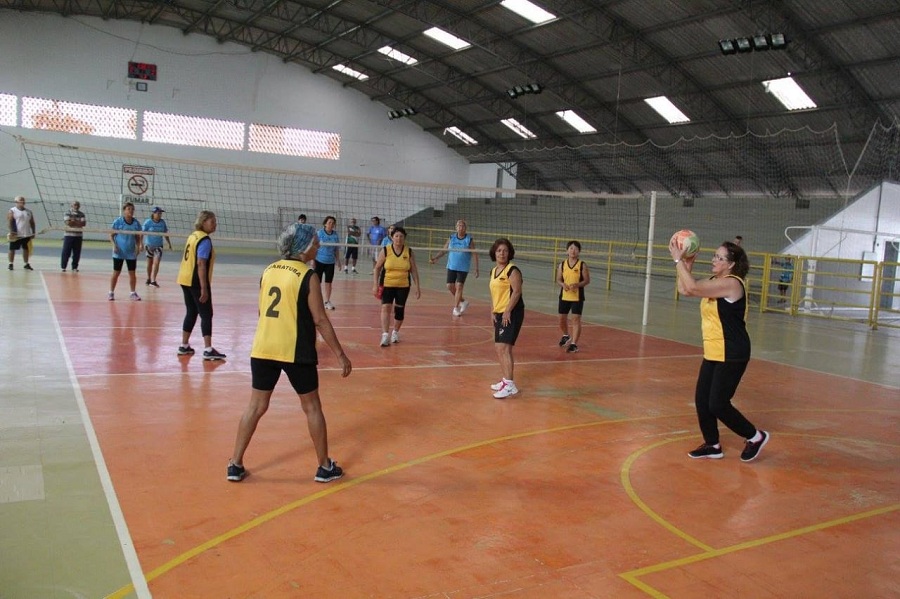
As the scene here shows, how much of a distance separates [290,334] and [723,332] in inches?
125

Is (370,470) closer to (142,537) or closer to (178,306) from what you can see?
(142,537)

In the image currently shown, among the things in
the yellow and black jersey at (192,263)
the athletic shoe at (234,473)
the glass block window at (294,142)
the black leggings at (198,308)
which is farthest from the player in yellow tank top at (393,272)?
the glass block window at (294,142)

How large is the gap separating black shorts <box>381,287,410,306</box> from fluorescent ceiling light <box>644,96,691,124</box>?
61.4ft

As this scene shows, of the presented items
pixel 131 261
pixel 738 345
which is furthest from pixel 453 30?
pixel 738 345

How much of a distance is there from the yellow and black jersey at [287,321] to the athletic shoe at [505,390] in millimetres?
2993

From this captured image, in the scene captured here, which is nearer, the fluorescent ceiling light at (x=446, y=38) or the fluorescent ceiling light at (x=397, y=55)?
the fluorescent ceiling light at (x=446, y=38)

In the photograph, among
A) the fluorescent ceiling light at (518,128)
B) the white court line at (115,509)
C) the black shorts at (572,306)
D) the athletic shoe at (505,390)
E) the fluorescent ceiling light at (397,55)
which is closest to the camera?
the white court line at (115,509)

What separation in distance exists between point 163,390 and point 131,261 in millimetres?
6517

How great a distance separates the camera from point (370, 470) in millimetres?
4762

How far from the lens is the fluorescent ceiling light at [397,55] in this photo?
27784 mm

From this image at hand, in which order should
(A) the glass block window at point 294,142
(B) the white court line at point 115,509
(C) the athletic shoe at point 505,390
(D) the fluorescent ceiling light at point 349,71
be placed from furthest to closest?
(D) the fluorescent ceiling light at point 349,71, (A) the glass block window at point 294,142, (C) the athletic shoe at point 505,390, (B) the white court line at point 115,509

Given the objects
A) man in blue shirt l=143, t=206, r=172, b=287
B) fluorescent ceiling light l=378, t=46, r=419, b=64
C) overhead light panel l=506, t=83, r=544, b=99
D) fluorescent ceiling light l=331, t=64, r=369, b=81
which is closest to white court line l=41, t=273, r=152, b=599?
man in blue shirt l=143, t=206, r=172, b=287

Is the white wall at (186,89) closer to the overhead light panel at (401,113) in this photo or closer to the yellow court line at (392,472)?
the overhead light panel at (401,113)

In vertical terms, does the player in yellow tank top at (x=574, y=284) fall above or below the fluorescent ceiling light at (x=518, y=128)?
below
